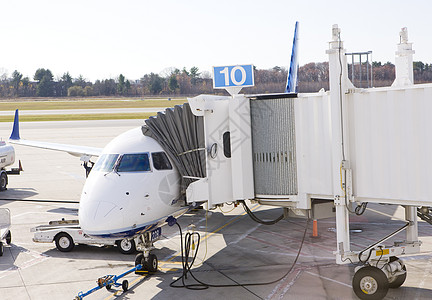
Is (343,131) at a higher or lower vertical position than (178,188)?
higher

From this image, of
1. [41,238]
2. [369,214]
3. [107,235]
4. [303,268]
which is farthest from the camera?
[369,214]

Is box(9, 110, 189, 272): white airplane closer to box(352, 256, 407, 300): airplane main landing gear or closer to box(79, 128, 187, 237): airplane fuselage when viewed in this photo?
box(79, 128, 187, 237): airplane fuselage

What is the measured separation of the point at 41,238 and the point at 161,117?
735cm

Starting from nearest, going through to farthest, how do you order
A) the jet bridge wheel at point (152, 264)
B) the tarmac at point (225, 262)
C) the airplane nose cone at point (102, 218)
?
the airplane nose cone at point (102, 218)
the tarmac at point (225, 262)
the jet bridge wheel at point (152, 264)

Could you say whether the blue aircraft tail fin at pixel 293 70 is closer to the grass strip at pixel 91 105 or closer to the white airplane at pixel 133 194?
the white airplane at pixel 133 194

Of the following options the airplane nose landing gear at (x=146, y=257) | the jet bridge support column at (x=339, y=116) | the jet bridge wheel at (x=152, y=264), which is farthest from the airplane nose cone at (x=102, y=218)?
the jet bridge support column at (x=339, y=116)

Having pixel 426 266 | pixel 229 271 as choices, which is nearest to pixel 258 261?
pixel 229 271

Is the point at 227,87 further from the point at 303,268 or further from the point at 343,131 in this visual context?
the point at 303,268

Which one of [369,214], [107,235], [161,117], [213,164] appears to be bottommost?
[369,214]

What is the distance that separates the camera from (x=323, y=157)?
1414 cm

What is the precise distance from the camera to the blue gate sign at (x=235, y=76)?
1667cm

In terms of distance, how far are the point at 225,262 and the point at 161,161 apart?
14.4ft

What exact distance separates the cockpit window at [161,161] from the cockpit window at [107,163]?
1114 mm

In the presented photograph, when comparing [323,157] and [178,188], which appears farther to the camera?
[178,188]
